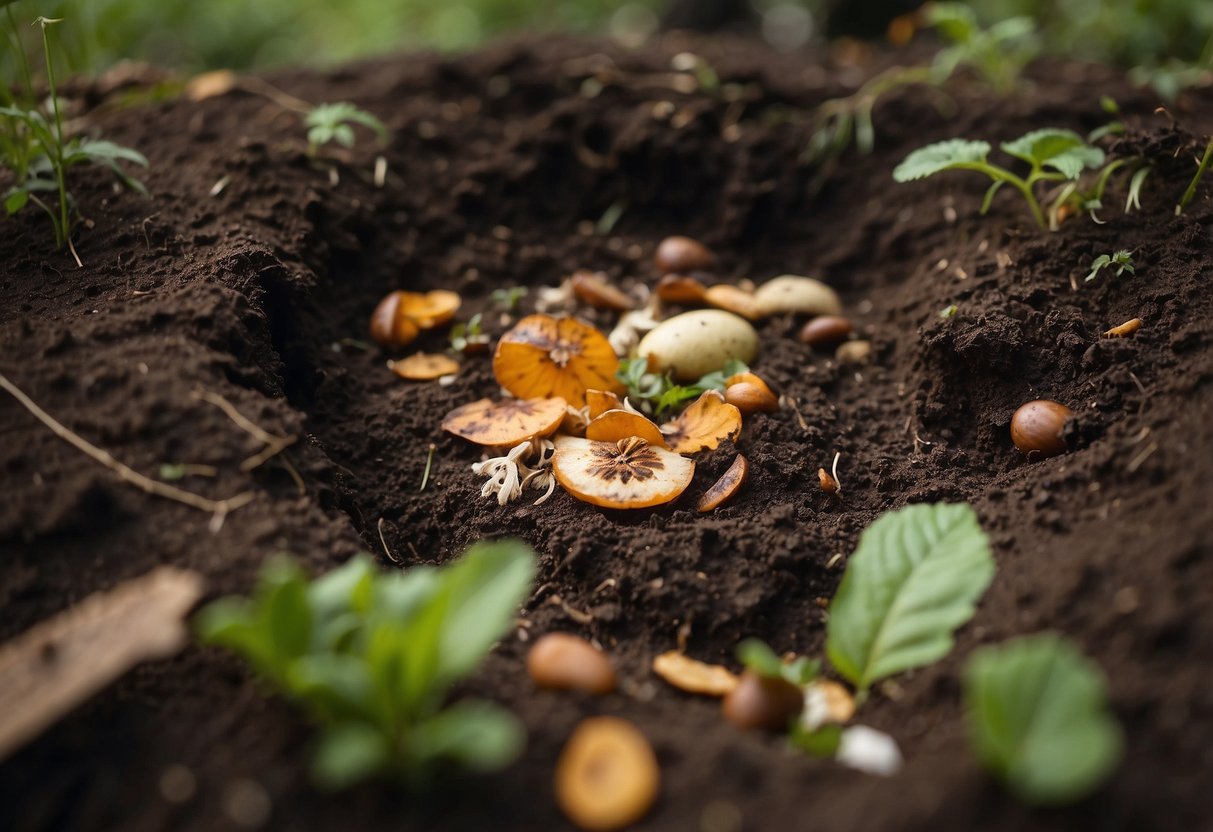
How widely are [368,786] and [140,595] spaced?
55 cm

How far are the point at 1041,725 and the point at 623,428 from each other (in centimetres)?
139

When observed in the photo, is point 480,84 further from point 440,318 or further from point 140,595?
point 140,595

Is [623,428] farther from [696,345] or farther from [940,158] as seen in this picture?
[940,158]

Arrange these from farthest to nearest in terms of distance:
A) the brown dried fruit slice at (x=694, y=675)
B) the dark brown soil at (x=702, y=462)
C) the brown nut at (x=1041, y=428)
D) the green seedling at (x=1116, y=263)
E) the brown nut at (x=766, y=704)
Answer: the green seedling at (x=1116, y=263), the brown nut at (x=1041, y=428), the brown dried fruit slice at (x=694, y=675), the brown nut at (x=766, y=704), the dark brown soil at (x=702, y=462)

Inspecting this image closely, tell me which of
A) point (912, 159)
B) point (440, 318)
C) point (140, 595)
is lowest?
point (440, 318)

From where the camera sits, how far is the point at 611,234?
345 cm

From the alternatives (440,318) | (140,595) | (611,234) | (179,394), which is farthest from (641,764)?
(611,234)

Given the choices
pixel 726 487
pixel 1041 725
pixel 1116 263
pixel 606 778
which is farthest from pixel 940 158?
pixel 606 778

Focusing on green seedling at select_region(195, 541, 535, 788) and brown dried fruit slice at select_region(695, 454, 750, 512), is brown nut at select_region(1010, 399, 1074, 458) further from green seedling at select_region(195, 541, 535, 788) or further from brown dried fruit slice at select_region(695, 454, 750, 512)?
green seedling at select_region(195, 541, 535, 788)

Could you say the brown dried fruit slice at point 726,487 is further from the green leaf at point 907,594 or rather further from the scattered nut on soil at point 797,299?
the scattered nut on soil at point 797,299

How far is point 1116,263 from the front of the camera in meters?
2.49

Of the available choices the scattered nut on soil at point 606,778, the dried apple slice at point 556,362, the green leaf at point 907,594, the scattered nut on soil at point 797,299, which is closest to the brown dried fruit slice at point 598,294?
the dried apple slice at point 556,362

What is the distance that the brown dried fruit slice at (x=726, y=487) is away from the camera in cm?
232

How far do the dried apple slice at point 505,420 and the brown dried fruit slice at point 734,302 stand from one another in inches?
27.5
